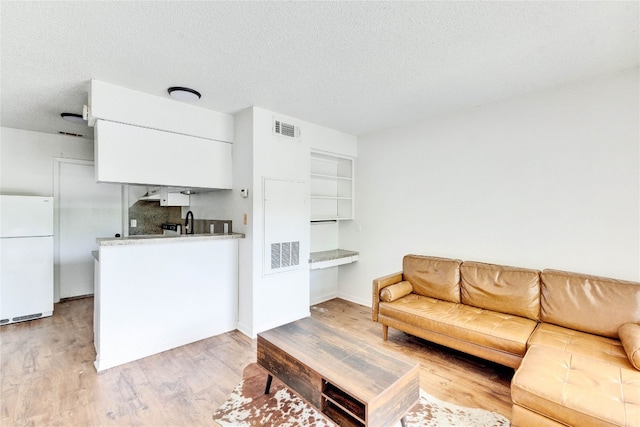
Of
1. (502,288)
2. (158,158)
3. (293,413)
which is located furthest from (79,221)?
(502,288)

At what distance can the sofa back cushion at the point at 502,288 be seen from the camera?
2.55m

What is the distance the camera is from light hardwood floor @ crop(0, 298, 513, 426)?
196 centimetres

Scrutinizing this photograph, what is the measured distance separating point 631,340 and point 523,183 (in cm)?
151

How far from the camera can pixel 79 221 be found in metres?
4.46

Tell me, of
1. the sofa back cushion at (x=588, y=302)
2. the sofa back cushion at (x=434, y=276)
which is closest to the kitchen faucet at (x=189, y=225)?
the sofa back cushion at (x=434, y=276)

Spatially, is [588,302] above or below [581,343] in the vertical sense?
above

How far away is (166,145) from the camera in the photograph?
3.01 meters

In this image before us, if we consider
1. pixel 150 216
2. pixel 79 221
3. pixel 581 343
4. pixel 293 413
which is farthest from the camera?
pixel 150 216

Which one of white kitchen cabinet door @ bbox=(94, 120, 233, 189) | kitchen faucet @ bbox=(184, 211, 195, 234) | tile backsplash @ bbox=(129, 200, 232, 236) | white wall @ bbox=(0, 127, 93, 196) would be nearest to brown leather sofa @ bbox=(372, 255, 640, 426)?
white kitchen cabinet door @ bbox=(94, 120, 233, 189)

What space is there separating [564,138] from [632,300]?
4.67ft

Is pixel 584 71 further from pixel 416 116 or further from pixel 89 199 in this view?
pixel 89 199

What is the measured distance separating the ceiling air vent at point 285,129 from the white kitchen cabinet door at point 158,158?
0.62 m

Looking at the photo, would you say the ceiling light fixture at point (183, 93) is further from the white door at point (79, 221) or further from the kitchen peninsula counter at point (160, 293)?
the white door at point (79, 221)

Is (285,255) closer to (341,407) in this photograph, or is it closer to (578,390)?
(341,407)
